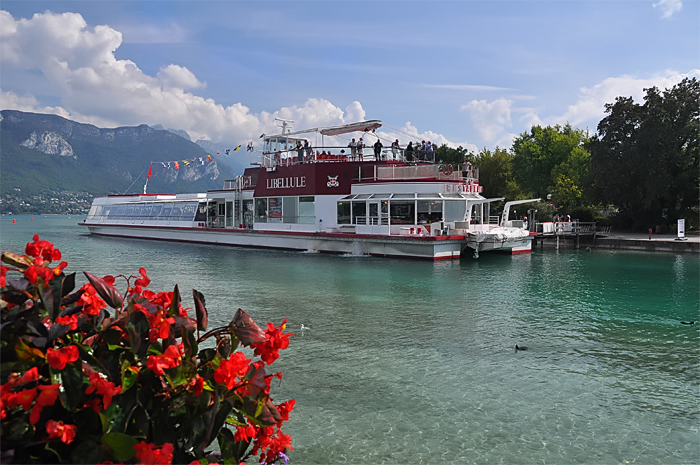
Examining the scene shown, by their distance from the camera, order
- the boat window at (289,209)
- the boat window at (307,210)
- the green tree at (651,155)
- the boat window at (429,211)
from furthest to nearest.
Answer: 1. the green tree at (651,155)
2. the boat window at (289,209)
3. the boat window at (307,210)
4. the boat window at (429,211)

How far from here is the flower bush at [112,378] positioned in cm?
215

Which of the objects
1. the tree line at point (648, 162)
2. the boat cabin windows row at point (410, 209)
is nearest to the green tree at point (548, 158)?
the tree line at point (648, 162)

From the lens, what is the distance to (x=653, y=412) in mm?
6934

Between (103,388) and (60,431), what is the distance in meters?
0.23

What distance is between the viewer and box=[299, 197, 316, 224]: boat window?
31938mm

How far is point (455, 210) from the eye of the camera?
2788cm

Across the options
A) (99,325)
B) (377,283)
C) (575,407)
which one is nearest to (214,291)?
(377,283)

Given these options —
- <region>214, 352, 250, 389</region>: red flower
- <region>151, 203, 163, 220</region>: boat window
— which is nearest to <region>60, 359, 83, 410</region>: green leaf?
<region>214, 352, 250, 389</region>: red flower

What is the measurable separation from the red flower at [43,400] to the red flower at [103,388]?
126 millimetres

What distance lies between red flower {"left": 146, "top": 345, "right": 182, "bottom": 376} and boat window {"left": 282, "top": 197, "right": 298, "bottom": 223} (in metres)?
30.6

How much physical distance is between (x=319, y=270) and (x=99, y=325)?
19835mm

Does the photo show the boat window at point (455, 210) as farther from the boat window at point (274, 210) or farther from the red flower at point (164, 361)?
the red flower at point (164, 361)

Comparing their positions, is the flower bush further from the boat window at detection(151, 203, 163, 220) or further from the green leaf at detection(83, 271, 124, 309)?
the boat window at detection(151, 203, 163, 220)

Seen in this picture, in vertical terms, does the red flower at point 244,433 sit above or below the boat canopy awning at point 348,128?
below
